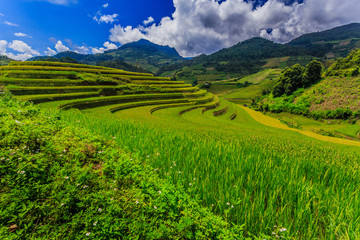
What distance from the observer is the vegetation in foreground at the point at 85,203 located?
2121 millimetres

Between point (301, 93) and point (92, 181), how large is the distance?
292ft

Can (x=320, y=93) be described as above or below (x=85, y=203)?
below

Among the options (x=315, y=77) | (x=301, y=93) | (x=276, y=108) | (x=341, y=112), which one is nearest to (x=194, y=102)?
(x=276, y=108)

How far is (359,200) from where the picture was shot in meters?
2.84

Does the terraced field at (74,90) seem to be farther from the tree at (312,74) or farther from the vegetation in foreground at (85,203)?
the tree at (312,74)

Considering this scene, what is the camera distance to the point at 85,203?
256 cm

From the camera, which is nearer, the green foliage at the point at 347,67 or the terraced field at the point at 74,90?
the terraced field at the point at 74,90

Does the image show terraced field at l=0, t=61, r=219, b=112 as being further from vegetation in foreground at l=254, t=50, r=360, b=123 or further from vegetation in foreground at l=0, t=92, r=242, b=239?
vegetation in foreground at l=254, t=50, r=360, b=123

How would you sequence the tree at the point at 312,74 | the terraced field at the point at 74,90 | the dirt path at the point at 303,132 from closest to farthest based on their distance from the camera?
the terraced field at the point at 74,90 → the dirt path at the point at 303,132 → the tree at the point at 312,74

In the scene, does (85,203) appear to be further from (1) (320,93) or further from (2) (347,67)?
(2) (347,67)

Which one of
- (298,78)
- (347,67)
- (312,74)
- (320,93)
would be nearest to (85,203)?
(320,93)

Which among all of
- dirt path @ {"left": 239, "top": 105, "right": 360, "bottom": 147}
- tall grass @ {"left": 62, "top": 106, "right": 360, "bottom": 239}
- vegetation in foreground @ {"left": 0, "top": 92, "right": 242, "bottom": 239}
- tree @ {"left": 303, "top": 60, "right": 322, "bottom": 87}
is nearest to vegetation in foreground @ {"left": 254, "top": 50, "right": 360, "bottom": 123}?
tree @ {"left": 303, "top": 60, "right": 322, "bottom": 87}

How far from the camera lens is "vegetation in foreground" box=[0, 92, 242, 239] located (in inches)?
83.5

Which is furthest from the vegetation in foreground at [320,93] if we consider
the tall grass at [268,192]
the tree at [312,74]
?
the tall grass at [268,192]
